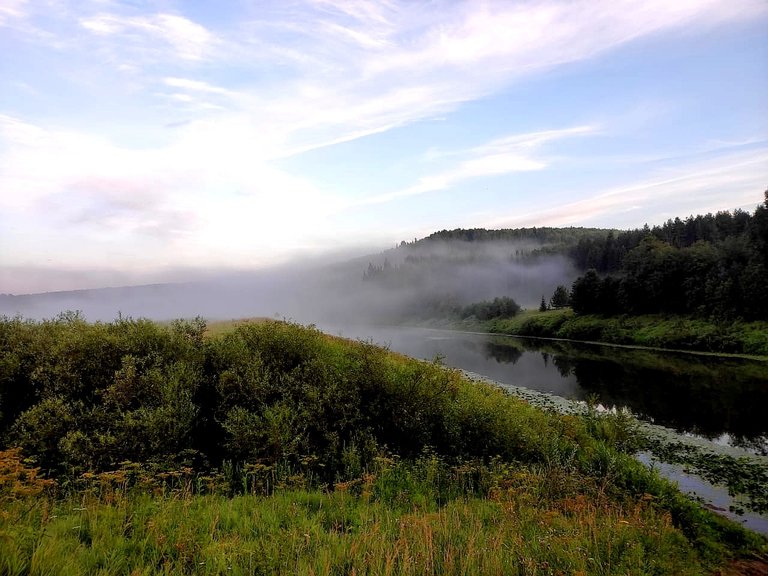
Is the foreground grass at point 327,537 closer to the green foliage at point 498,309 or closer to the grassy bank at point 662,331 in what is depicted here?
the grassy bank at point 662,331

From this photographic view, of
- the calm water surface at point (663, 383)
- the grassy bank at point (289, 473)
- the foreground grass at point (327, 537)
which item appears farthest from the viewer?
the calm water surface at point (663, 383)

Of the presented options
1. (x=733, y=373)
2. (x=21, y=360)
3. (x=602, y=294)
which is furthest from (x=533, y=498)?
(x=602, y=294)

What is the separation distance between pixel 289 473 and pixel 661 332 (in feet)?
249

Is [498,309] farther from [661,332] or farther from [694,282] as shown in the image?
[661,332]

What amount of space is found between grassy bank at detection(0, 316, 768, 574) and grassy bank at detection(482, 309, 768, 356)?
161 feet

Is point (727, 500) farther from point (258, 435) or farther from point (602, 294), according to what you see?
point (602, 294)

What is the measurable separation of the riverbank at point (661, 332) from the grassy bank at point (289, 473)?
49118 mm

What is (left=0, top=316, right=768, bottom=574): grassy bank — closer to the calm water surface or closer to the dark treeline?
the calm water surface

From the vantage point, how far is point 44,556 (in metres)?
4.94

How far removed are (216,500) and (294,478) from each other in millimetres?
1957

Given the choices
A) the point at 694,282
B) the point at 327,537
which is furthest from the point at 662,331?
the point at 327,537

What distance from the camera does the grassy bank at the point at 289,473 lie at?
6391mm

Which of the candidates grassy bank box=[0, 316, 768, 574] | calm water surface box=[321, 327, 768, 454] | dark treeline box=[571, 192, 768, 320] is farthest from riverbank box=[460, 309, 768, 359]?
grassy bank box=[0, 316, 768, 574]

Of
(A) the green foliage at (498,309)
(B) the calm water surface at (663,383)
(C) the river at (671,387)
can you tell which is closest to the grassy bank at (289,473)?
(C) the river at (671,387)
